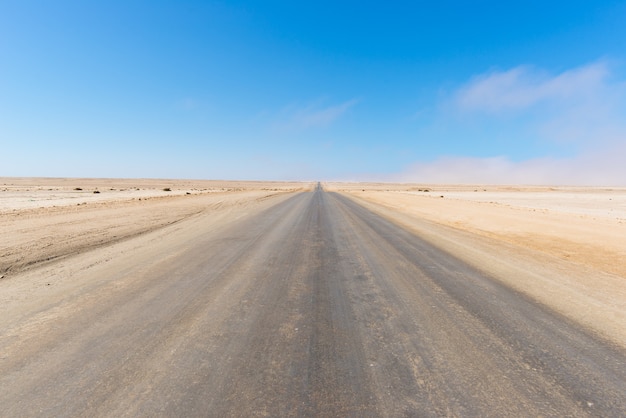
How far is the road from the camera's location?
247 cm

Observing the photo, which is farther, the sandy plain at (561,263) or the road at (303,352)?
the sandy plain at (561,263)

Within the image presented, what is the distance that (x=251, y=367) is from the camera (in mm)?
2938

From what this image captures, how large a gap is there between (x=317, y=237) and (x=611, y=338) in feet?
24.3

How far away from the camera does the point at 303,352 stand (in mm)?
3211

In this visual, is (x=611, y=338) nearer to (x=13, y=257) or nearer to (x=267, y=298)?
(x=267, y=298)

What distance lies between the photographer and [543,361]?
3084mm

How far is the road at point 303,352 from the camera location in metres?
2.47

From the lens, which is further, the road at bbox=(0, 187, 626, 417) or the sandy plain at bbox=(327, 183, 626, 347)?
the sandy plain at bbox=(327, 183, 626, 347)

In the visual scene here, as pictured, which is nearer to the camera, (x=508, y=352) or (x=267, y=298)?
(x=508, y=352)

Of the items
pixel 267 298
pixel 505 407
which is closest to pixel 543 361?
pixel 505 407

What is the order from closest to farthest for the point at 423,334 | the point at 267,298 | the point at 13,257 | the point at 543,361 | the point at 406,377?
1. the point at 406,377
2. the point at 543,361
3. the point at 423,334
4. the point at 267,298
5. the point at 13,257

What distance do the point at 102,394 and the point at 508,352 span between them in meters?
3.84

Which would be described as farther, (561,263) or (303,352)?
(561,263)

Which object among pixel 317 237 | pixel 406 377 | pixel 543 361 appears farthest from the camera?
pixel 317 237
